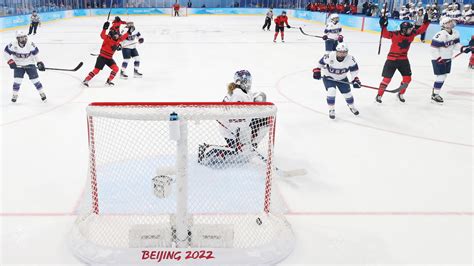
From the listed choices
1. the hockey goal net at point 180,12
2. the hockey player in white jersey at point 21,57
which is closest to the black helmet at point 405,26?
the hockey player in white jersey at point 21,57

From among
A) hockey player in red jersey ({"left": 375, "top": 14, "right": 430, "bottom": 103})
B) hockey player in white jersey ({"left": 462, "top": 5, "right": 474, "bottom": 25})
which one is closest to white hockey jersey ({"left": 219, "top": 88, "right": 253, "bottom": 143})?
hockey player in red jersey ({"left": 375, "top": 14, "right": 430, "bottom": 103})

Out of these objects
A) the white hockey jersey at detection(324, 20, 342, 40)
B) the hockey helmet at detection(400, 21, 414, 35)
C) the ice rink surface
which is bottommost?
the ice rink surface

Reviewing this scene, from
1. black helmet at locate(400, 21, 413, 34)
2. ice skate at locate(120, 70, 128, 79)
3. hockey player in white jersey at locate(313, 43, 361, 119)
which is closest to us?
hockey player in white jersey at locate(313, 43, 361, 119)

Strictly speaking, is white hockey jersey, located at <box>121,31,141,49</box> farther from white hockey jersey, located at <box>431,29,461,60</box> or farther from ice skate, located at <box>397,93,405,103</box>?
white hockey jersey, located at <box>431,29,461,60</box>

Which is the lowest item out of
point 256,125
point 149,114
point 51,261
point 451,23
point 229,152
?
point 51,261

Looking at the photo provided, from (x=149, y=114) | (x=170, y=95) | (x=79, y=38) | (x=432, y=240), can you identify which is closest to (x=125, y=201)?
(x=149, y=114)

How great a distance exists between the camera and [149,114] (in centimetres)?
230

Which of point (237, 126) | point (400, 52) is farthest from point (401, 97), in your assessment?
point (237, 126)

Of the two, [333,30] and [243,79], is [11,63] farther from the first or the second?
[333,30]

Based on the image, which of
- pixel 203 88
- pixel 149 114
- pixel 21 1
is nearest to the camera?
pixel 149 114

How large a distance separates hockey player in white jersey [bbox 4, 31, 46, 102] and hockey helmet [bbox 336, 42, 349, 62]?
396 centimetres

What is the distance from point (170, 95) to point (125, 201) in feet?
12.2

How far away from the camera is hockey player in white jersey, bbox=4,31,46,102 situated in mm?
5605

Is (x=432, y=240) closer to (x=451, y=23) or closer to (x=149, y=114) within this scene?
(x=149, y=114)
